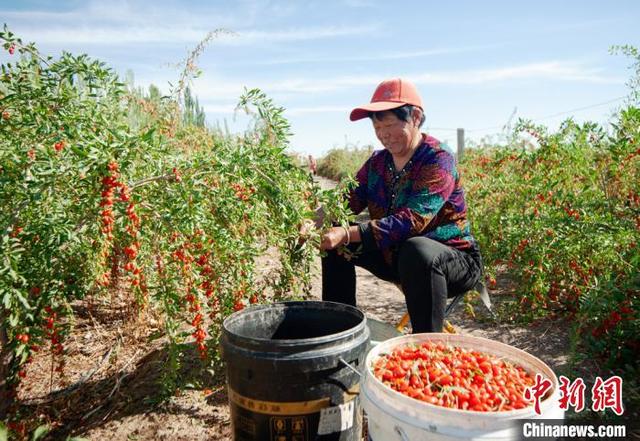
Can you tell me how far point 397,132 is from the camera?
8.82 ft

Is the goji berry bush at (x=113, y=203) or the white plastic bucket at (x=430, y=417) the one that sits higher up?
the goji berry bush at (x=113, y=203)

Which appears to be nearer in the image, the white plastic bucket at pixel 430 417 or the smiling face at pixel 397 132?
the white plastic bucket at pixel 430 417

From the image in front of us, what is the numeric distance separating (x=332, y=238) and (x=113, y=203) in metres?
1.12

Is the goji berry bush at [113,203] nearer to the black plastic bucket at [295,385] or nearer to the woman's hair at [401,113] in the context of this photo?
the black plastic bucket at [295,385]

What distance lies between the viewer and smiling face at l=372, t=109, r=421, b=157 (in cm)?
267

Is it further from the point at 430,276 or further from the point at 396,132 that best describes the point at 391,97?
the point at 430,276

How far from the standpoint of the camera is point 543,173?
3969mm

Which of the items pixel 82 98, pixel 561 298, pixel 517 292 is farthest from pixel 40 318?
pixel 561 298

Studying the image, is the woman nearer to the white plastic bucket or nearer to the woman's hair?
the woman's hair

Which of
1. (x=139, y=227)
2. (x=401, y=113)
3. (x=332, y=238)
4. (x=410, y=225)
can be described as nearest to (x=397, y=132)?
(x=401, y=113)

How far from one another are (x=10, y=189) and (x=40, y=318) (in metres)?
0.59

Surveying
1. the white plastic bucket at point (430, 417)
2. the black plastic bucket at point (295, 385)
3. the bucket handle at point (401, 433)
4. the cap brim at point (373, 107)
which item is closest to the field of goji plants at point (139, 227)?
the black plastic bucket at point (295, 385)

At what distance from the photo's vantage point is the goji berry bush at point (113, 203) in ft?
5.15

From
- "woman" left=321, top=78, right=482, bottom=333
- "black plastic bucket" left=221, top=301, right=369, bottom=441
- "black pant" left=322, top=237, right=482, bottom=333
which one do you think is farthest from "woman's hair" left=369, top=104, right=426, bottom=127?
"black plastic bucket" left=221, top=301, right=369, bottom=441
